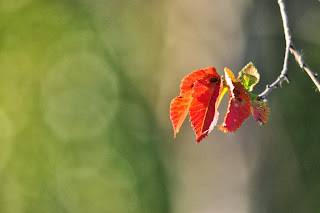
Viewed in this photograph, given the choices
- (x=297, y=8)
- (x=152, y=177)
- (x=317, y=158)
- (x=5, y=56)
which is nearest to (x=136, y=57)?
(x=152, y=177)

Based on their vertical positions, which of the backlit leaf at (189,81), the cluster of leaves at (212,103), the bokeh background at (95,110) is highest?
the bokeh background at (95,110)

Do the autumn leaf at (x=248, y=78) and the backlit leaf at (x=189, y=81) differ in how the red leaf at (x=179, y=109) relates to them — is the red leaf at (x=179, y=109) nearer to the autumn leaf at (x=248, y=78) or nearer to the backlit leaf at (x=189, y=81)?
the backlit leaf at (x=189, y=81)

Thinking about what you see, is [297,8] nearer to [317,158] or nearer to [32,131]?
[317,158]

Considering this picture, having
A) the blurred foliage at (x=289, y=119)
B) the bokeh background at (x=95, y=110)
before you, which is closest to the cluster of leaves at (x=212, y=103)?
the blurred foliage at (x=289, y=119)

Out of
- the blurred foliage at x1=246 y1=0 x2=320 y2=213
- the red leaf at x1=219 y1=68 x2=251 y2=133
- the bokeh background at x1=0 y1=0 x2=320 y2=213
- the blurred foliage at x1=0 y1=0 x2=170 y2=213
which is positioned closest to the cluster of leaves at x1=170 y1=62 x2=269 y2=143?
the red leaf at x1=219 y1=68 x2=251 y2=133

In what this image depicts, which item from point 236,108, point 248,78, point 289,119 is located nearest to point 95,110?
point 289,119
